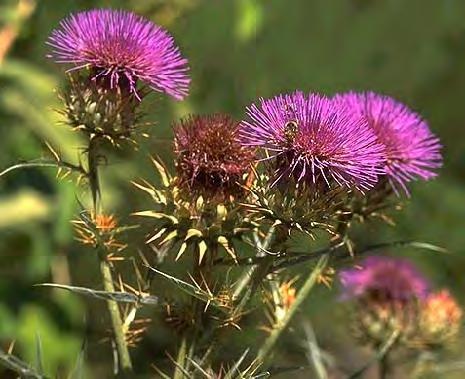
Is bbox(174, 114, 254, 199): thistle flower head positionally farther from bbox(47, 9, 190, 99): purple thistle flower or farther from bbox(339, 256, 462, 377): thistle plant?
bbox(339, 256, 462, 377): thistle plant

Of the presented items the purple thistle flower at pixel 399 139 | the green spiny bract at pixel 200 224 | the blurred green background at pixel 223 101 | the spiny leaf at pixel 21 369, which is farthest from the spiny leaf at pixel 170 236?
the blurred green background at pixel 223 101

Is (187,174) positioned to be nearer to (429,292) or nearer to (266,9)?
(429,292)

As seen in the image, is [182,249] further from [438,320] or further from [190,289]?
[438,320]

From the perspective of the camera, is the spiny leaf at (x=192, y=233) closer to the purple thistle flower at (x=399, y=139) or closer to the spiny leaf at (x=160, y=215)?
the spiny leaf at (x=160, y=215)

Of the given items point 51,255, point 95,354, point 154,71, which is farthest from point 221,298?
point 95,354

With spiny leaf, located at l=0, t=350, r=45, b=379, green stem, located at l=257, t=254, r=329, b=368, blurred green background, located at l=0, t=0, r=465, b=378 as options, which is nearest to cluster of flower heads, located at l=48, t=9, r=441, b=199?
green stem, located at l=257, t=254, r=329, b=368
